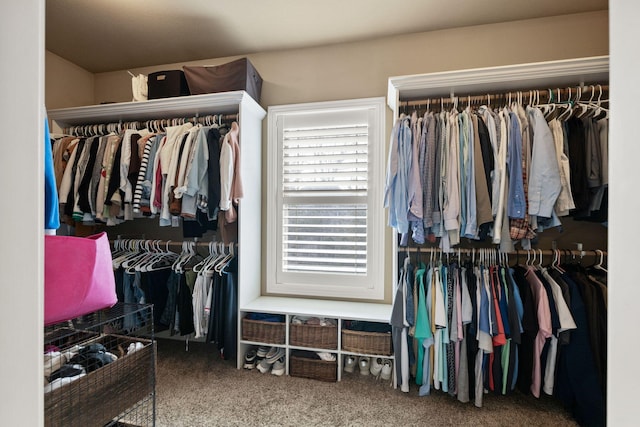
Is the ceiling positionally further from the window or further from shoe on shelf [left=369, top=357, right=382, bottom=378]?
shoe on shelf [left=369, top=357, right=382, bottom=378]

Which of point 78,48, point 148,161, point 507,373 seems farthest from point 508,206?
point 78,48

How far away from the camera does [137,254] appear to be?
2674 millimetres

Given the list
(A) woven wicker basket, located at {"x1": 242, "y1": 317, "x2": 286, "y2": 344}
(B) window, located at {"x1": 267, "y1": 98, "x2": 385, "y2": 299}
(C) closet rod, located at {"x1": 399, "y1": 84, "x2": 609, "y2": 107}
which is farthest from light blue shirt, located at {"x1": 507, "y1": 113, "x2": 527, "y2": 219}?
(A) woven wicker basket, located at {"x1": 242, "y1": 317, "x2": 286, "y2": 344}

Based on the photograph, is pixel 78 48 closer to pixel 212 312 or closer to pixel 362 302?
pixel 212 312

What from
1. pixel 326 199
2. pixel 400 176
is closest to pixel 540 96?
pixel 400 176

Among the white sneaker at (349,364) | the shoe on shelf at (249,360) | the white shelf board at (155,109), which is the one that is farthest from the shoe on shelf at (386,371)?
the white shelf board at (155,109)

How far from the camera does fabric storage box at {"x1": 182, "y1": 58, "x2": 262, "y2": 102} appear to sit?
2.36 m

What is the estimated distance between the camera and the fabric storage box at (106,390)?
104 centimetres

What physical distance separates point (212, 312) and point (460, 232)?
184 centimetres

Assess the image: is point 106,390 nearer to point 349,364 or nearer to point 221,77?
point 349,364

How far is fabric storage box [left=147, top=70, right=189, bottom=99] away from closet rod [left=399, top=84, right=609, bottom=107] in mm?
1748

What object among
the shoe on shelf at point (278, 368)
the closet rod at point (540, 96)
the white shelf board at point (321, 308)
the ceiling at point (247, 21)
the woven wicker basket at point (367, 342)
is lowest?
the shoe on shelf at point (278, 368)
